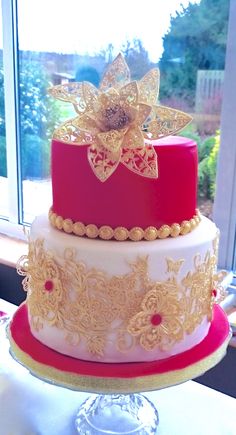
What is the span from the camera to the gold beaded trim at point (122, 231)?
611mm

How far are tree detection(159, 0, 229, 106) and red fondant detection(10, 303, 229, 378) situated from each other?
0.66 metres

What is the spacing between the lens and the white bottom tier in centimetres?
60

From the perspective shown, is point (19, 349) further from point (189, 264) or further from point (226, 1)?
point (226, 1)

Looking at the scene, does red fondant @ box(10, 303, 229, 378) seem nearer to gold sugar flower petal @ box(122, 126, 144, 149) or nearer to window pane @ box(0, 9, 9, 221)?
gold sugar flower petal @ box(122, 126, 144, 149)

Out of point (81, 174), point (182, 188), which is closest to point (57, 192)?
point (81, 174)

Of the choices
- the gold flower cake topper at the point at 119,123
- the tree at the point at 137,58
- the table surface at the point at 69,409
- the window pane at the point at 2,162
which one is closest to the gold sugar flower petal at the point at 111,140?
the gold flower cake topper at the point at 119,123

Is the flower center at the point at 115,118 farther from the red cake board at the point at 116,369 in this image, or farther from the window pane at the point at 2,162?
the window pane at the point at 2,162

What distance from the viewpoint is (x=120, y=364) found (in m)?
0.62

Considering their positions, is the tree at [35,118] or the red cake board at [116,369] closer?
the red cake board at [116,369]

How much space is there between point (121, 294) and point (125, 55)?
841 mm

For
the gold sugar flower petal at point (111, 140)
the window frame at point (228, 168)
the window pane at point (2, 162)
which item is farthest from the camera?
the window pane at point (2, 162)

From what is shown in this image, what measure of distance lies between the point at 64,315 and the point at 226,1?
32.0 inches

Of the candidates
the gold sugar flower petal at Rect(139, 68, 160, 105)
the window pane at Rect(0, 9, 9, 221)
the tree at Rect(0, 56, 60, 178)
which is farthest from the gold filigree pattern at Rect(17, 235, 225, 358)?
the window pane at Rect(0, 9, 9, 221)

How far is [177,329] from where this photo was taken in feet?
2.07
